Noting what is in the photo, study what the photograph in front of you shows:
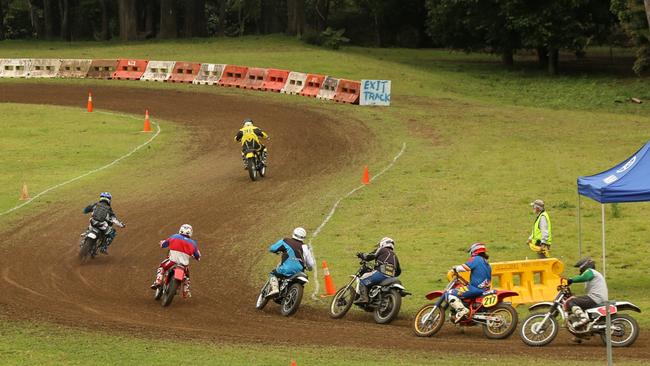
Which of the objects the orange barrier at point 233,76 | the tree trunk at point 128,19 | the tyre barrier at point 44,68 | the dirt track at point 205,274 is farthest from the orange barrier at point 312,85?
the tree trunk at point 128,19

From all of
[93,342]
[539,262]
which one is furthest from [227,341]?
[539,262]

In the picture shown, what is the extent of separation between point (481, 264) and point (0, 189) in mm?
21738

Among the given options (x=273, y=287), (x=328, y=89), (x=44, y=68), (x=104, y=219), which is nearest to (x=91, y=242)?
(x=104, y=219)

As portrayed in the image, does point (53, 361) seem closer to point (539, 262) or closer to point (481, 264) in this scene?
point (481, 264)

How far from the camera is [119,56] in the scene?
71062mm

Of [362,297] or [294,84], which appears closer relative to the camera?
[362,297]

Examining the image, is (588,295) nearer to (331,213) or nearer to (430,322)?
(430,322)

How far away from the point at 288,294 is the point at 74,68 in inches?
1722

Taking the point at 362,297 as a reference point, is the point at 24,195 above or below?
above

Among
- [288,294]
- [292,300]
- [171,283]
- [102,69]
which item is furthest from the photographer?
[102,69]

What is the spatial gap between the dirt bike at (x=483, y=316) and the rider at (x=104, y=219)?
9.95 m

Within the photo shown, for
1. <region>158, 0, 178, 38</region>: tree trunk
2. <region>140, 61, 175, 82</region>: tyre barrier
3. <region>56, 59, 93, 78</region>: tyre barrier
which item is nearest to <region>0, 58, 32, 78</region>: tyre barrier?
<region>56, 59, 93, 78</region>: tyre barrier

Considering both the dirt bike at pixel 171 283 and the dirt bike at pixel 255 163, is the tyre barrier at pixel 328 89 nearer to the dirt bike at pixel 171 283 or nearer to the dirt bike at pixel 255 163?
the dirt bike at pixel 255 163

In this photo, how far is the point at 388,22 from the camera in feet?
325
